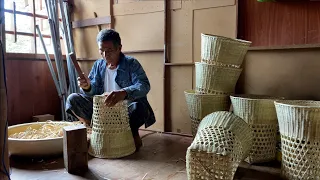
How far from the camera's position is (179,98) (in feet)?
8.78

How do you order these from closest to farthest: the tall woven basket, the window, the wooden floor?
the wooden floor → the tall woven basket → the window

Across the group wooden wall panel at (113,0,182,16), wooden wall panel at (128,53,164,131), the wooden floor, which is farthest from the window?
the wooden floor

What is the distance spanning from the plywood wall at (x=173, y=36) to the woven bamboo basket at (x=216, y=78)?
0.45m

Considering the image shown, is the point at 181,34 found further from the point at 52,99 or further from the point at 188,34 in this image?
the point at 52,99

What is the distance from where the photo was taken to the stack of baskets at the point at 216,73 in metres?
1.98

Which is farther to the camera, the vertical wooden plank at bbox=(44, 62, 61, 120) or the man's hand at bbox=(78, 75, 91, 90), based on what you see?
the vertical wooden plank at bbox=(44, 62, 61, 120)

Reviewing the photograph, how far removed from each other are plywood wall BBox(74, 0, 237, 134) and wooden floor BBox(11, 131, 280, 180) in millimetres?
713

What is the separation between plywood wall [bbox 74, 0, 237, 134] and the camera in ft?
7.95

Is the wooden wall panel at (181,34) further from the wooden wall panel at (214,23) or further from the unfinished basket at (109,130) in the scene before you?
the unfinished basket at (109,130)

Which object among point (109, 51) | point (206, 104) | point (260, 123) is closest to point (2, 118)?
point (109, 51)

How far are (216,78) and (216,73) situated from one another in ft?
0.13

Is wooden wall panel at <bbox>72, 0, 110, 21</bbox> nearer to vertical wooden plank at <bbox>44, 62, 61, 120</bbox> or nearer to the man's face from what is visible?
vertical wooden plank at <bbox>44, 62, 61, 120</bbox>

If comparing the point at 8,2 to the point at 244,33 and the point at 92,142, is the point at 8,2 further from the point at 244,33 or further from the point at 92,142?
the point at 244,33

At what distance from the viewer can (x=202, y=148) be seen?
134 cm
